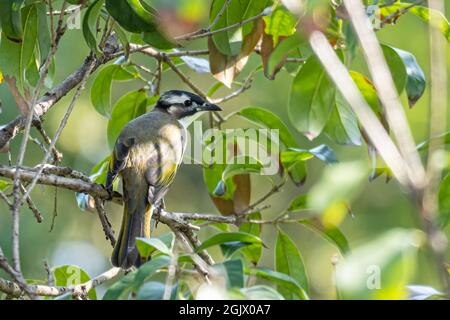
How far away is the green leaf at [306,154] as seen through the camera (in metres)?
3.19

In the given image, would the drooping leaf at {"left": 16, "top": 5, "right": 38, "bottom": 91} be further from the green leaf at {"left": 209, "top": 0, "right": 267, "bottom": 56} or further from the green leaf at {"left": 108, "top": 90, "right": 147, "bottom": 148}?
the green leaf at {"left": 108, "top": 90, "right": 147, "bottom": 148}

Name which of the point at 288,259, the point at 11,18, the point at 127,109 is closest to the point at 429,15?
the point at 288,259

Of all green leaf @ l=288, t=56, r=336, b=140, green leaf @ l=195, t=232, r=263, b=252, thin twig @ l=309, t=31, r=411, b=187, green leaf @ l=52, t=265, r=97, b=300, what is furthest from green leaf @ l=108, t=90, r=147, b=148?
thin twig @ l=309, t=31, r=411, b=187

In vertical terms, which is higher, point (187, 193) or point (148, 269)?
point (187, 193)

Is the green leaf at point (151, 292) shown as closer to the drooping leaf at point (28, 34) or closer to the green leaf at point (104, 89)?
the drooping leaf at point (28, 34)

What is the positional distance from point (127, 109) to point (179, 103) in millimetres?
681

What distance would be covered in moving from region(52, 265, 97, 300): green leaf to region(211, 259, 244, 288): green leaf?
164cm

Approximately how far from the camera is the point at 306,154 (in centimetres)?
333

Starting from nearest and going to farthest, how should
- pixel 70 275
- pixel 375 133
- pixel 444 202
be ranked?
pixel 375 133 → pixel 444 202 → pixel 70 275

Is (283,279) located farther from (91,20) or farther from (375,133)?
(91,20)

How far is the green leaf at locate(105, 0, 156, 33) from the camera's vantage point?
2.81m

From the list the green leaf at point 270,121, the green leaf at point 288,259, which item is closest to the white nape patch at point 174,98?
the green leaf at point 270,121

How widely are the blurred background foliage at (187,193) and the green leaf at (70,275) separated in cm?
401
